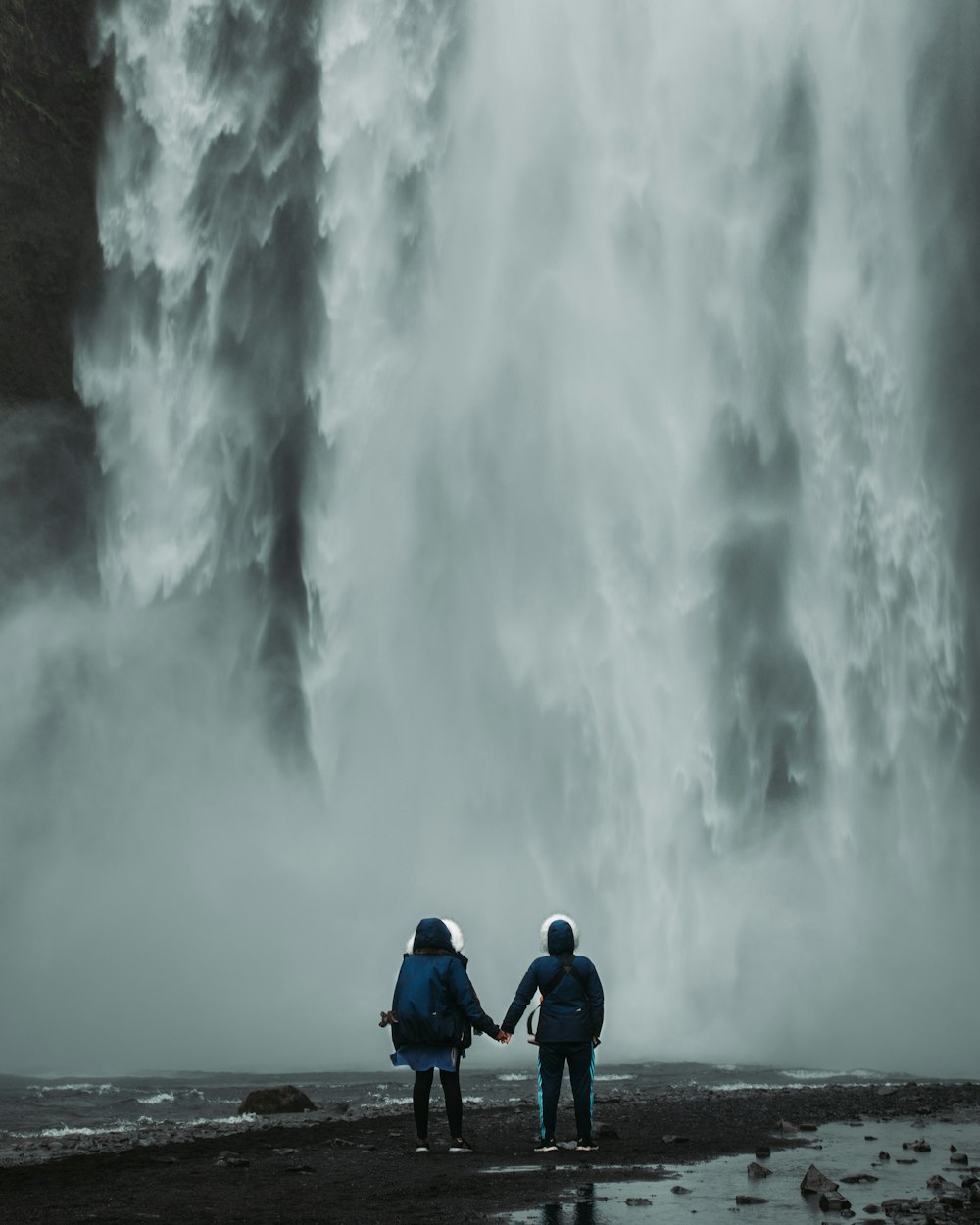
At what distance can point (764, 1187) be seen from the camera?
25.1ft

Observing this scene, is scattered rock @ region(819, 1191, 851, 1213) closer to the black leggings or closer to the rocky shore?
the rocky shore

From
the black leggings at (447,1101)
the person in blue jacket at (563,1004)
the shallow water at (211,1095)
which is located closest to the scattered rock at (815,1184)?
the person in blue jacket at (563,1004)

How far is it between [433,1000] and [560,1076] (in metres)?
1.03

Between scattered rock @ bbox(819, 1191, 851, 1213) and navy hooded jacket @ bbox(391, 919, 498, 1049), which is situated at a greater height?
navy hooded jacket @ bbox(391, 919, 498, 1049)

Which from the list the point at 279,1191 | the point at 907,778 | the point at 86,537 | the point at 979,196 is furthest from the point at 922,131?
the point at 279,1191

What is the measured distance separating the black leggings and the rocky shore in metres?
0.23

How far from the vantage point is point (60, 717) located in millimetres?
35156

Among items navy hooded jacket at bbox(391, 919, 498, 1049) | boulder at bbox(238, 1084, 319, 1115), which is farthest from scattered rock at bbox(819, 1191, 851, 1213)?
boulder at bbox(238, 1084, 319, 1115)

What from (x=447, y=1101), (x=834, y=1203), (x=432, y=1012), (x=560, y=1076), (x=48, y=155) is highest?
(x=48, y=155)

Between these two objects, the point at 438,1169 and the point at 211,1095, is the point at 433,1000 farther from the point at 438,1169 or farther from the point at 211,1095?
the point at 211,1095

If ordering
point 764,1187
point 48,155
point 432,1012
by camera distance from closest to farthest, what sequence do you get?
1. point 764,1187
2. point 432,1012
3. point 48,155

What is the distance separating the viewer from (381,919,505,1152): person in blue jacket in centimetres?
926

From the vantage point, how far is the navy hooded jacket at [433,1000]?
9250 millimetres

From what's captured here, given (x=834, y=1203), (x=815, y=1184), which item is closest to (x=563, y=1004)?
(x=815, y=1184)
